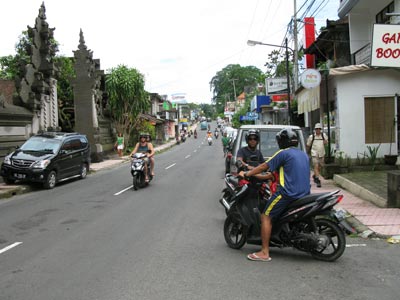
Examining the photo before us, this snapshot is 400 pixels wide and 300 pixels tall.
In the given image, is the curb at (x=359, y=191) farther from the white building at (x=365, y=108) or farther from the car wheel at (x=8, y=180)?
the car wheel at (x=8, y=180)

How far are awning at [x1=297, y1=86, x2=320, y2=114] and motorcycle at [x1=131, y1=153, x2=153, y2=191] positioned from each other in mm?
6901

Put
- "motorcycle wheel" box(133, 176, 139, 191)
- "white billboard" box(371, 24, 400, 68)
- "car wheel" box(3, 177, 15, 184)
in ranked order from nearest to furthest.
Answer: "white billboard" box(371, 24, 400, 68), "motorcycle wheel" box(133, 176, 139, 191), "car wheel" box(3, 177, 15, 184)

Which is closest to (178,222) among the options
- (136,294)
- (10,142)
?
(136,294)

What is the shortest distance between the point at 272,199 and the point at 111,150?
2827 cm

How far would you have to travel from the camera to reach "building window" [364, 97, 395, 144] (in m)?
13.8

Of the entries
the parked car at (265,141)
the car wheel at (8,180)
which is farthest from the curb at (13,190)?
the parked car at (265,141)

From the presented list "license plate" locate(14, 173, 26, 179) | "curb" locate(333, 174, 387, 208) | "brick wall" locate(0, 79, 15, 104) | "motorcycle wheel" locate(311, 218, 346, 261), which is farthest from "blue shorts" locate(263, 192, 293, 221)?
"brick wall" locate(0, 79, 15, 104)

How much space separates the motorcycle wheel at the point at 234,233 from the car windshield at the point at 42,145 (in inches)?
421

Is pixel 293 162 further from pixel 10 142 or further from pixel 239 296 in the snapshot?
pixel 10 142

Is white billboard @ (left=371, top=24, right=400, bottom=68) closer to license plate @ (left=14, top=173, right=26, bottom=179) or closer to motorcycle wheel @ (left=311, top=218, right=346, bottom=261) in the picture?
motorcycle wheel @ (left=311, top=218, right=346, bottom=261)

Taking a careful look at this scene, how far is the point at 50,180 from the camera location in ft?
49.0

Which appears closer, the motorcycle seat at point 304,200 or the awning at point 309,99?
the motorcycle seat at point 304,200

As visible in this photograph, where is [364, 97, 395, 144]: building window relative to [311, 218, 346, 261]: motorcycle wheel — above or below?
above

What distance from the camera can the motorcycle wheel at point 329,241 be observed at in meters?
5.61
